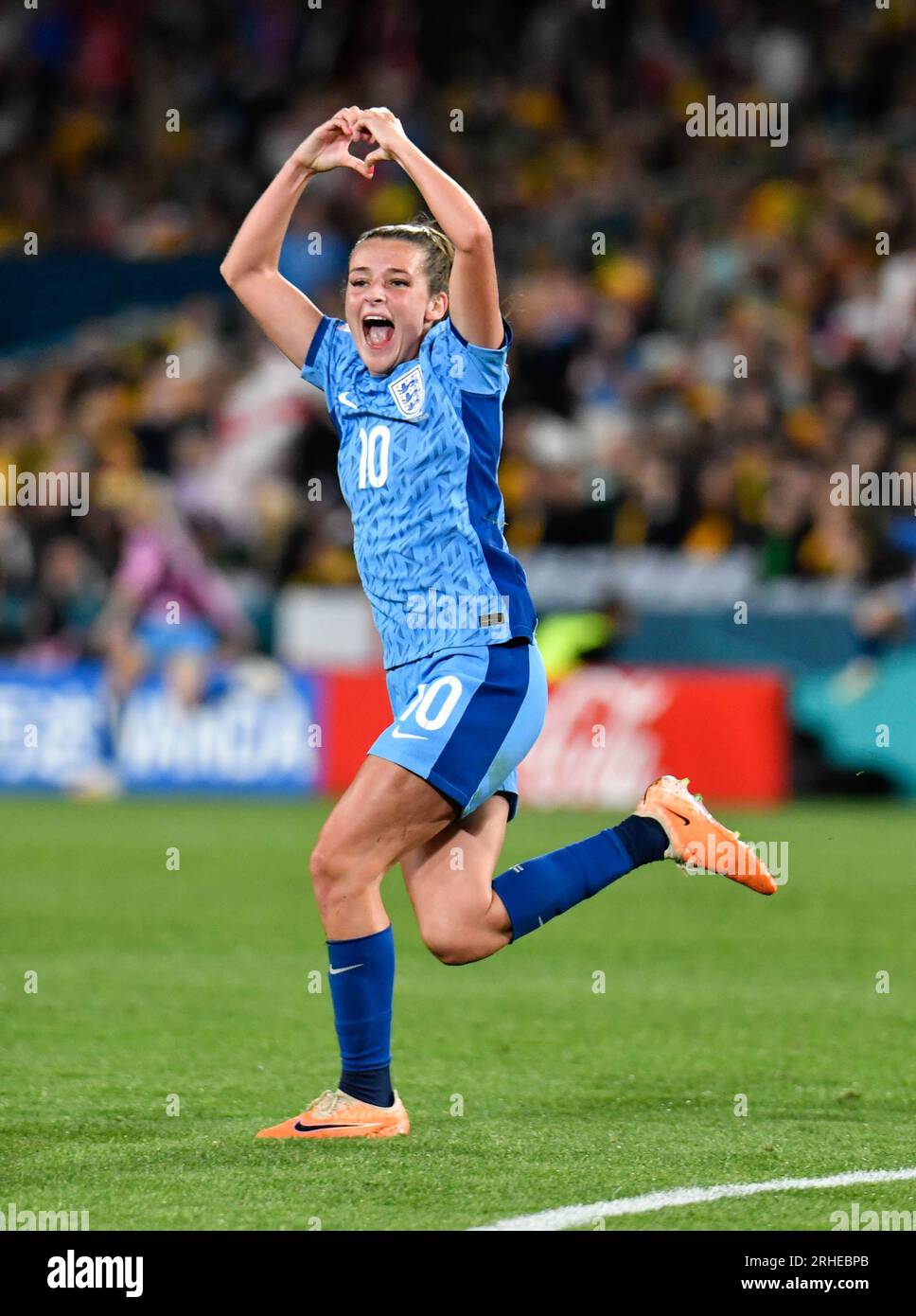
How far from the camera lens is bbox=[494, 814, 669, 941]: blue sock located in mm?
6168

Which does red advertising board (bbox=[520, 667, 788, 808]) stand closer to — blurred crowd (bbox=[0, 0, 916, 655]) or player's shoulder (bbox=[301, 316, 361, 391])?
blurred crowd (bbox=[0, 0, 916, 655])

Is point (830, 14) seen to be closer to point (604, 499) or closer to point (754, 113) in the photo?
point (754, 113)


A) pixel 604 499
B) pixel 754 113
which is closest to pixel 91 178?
pixel 754 113

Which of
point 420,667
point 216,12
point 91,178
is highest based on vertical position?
point 216,12

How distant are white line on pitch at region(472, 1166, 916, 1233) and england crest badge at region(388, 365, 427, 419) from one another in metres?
2.16

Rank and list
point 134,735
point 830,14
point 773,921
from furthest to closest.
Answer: point 830,14 < point 134,735 < point 773,921

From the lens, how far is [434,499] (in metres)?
5.98

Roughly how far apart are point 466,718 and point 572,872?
0.71 m

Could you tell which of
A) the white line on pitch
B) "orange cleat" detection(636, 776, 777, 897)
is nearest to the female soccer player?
"orange cleat" detection(636, 776, 777, 897)

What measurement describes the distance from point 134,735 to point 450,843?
447 inches

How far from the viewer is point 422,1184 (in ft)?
17.0

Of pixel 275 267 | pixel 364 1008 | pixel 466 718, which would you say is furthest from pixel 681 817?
pixel 275 267

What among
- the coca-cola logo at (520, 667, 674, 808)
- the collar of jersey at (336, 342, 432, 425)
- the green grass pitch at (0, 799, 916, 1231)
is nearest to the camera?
the green grass pitch at (0, 799, 916, 1231)

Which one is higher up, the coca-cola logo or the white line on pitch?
the coca-cola logo
